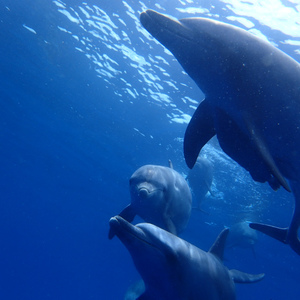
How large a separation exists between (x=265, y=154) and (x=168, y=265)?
5.60ft

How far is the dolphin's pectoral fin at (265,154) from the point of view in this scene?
2.27 m

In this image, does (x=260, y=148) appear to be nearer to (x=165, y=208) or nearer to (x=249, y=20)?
(x=165, y=208)

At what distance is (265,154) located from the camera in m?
2.38

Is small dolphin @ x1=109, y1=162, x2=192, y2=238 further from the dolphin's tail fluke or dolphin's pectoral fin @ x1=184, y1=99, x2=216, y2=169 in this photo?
the dolphin's tail fluke

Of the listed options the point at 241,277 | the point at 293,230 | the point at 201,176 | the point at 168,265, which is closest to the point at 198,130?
the point at 168,265

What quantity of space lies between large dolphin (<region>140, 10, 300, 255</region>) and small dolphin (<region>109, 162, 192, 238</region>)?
101 inches

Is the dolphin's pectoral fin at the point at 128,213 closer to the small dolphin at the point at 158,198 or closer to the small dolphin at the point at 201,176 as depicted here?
the small dolphin at the point at 158,198

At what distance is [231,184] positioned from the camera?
63.9 ft

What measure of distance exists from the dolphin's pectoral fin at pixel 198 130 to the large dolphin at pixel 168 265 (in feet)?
4.73

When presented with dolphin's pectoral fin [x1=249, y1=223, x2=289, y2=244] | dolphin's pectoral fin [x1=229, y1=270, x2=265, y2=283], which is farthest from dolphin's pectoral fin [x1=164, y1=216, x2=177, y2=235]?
dolphin's pectoral fin [x1=249, y1=223, x2=289, y2=244]

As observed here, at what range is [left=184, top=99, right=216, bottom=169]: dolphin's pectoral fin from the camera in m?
3.70

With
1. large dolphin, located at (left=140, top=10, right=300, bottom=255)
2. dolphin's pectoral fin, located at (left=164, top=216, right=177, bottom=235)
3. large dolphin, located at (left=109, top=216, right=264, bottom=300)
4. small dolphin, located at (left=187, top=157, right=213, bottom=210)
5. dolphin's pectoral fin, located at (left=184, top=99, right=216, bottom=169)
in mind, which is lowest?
small dolphin, located at (left=187, top=157, right=213, bottom=210)

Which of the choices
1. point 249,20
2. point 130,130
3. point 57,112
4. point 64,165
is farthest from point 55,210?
point 249,20

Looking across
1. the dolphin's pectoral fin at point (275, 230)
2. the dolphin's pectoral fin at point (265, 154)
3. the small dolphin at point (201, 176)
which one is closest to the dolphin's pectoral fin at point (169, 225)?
the dolphin's pectoral fin at point (275, 230)
